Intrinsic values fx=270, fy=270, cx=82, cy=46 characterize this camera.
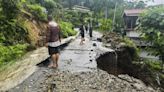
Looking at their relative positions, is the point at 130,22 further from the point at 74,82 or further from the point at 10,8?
the point at 74,82

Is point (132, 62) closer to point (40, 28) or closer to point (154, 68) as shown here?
point (154, 68)

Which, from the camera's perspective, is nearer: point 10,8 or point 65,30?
point 10,8

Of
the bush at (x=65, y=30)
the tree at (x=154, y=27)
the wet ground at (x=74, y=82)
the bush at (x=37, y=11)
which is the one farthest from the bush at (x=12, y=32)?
the tree at (x=154, y=27)

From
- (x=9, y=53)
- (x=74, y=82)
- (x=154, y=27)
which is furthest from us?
(x=154, y=27)

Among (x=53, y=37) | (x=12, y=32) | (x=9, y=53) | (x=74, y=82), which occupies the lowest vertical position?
(x=74, y=82)

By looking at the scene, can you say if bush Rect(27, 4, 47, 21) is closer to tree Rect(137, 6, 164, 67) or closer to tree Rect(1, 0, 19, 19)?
tree Rect(1, 0, 19, 19)

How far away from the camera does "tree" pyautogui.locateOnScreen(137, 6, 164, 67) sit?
1788 centimetres

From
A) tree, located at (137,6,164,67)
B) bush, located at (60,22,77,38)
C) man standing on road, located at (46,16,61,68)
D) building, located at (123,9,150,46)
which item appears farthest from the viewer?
building, located at (123,9,150,46)

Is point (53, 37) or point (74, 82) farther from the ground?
point (53, 37)

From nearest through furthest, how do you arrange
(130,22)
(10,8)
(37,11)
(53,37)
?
(53,37), (10,8), (37,11), (130,22)

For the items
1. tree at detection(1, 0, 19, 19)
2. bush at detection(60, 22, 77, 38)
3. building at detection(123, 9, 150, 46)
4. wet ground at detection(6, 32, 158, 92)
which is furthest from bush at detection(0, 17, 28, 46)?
building at detection(123, 9, 150, 46)

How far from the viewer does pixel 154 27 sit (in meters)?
18.6

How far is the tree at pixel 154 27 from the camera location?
17.9m

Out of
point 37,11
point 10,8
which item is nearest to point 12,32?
point 10,8
